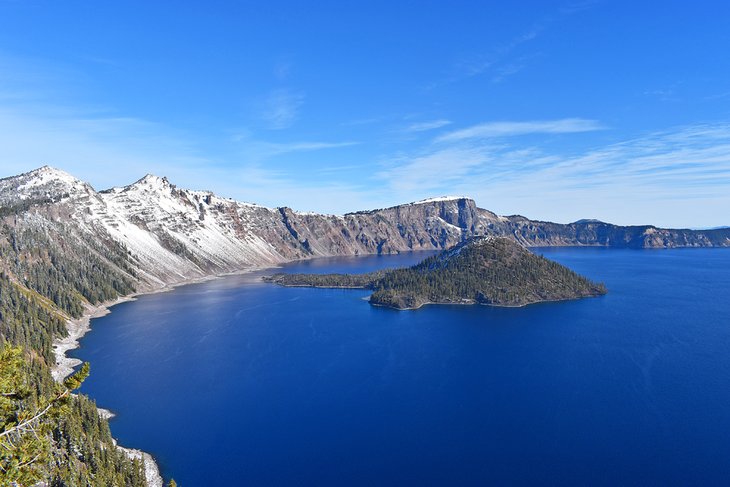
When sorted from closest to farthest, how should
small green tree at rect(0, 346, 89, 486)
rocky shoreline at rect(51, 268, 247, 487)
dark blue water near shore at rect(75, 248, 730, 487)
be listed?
1. small green tree at rect(0, 346, 89, 486)
2. rocky shoreline at rect(51, 268, 247, 487)
3. dark blue water near shore at rect(75, 248, 730, 487)

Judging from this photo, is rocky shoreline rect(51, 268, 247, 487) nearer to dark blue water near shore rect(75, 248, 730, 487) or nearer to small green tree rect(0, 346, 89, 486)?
dark blue water near shore rect(75, 248, 730, 487)

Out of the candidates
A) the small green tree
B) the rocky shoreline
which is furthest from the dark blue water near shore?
the small green tree

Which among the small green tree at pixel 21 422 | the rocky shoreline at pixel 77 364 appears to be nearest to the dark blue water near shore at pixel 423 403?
the rocky shoreline at pixel 77 364

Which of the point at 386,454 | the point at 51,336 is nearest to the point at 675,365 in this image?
the point at 386,454

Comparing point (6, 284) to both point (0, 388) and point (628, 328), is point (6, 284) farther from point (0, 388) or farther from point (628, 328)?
point (628, 328)

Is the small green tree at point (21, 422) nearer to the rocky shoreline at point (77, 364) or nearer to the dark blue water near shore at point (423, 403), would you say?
the rocky shoreline at point (77, 364)

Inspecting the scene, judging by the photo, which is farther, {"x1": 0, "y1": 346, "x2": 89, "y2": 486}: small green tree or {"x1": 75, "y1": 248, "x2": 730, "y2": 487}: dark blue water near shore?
{"x1": 75, "y1": 248, "x2": 730, "y2": 487}: dark blue water near shore

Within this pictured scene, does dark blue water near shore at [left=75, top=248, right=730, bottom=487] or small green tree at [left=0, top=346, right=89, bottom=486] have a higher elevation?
small green tree at [left=0, top=346, right=89, bottom=486]

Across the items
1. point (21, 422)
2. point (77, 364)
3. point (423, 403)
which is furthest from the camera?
point (77, 364)

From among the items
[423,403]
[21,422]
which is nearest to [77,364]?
[423,403]

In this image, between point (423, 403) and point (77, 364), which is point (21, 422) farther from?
point (77, 364)
